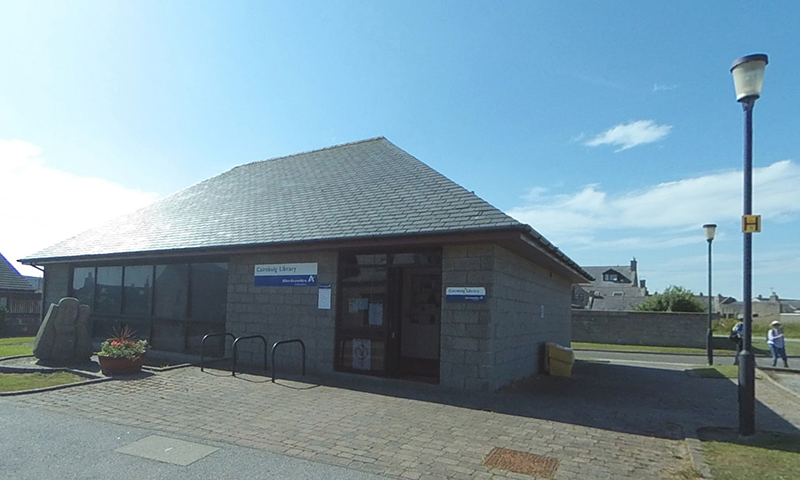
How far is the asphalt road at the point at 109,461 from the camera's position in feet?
16.8

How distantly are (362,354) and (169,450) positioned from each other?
18.5 feet

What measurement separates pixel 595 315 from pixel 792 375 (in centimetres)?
1517

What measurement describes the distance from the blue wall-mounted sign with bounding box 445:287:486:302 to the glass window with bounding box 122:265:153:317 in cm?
936

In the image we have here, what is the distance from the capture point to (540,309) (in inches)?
549

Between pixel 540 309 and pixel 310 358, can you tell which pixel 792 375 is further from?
pixel 310 358

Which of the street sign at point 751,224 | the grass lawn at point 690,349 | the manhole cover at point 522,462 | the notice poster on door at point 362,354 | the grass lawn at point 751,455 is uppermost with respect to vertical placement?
the street sign at point 751,224

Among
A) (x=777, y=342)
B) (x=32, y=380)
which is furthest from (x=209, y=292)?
(x=777, y=342)

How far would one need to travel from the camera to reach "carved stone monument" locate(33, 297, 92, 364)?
11977 millimetres

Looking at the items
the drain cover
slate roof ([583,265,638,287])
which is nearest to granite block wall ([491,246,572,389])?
the drain cover

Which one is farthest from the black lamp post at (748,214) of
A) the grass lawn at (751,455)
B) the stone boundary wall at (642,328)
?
the stone boundary wall at (642,328)

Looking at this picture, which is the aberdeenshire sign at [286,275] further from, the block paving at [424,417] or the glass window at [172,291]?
the glass window at [172,291]

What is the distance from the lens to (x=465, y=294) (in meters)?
9.78

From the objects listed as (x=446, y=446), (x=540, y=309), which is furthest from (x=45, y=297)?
(x=446, y=446)

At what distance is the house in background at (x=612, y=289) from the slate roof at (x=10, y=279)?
3684cm
